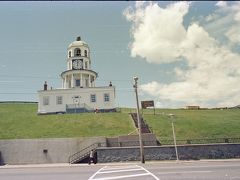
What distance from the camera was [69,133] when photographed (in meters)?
42.9

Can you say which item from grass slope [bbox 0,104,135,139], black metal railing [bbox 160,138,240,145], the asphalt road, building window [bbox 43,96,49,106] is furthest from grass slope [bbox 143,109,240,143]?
building window [bbox 43,96,49,106]

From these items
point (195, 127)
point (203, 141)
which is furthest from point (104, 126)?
point (203, 141)

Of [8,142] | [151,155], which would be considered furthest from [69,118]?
[151,155]

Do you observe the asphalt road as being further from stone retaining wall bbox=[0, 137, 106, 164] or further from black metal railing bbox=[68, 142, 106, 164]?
stone retaining wall bbox=[0, 137, 106, 164]

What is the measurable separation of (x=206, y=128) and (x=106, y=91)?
71.8 ft

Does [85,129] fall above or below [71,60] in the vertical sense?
below

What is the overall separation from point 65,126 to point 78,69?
707 inches

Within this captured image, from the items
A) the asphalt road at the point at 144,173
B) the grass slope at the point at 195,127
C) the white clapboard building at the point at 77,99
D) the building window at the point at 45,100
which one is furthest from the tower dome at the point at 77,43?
the asphalt road at the point at 144,173

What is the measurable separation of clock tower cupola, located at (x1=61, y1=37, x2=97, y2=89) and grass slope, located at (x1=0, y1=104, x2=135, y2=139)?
1114cm

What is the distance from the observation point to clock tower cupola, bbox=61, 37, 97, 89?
61875 millimetres

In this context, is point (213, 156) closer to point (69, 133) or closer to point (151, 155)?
point (151, 155)

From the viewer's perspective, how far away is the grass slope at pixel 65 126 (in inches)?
1670

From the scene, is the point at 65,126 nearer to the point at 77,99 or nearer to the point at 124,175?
the point at 77,99

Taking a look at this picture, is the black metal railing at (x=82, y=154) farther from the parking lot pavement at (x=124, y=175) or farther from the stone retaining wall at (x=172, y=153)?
the parking lot pavement at (x=124, y=175)
